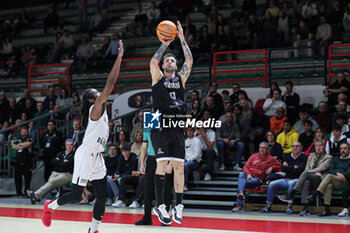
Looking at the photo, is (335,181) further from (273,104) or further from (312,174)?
(273,104)

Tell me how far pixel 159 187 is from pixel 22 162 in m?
6.76

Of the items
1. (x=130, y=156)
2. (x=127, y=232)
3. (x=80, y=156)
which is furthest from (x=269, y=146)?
(x=80, y=156)

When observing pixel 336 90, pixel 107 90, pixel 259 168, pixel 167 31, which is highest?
pixel 167 31

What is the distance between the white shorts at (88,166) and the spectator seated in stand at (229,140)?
6.05 meters

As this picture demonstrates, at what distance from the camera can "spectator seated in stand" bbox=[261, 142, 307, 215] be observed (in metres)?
10.6

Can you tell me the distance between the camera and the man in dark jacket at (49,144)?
44.3 ft

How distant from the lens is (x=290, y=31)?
54.2 ft

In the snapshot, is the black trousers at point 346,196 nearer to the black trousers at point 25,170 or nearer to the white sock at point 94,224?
the white sock at point 94,224

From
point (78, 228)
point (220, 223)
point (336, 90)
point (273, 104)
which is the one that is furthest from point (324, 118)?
point (78, 228)

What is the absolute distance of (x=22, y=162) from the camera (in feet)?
45.0

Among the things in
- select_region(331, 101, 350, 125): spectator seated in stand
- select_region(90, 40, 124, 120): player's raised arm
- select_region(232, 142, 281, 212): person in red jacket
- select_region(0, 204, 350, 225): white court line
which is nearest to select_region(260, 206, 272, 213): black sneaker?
select_region(0, 204, 350, 225): white court line

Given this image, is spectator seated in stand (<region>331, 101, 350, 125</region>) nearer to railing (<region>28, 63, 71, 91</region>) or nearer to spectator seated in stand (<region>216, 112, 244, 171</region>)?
spectator seated in stand (<region>216, 112, 244, 171</region>)

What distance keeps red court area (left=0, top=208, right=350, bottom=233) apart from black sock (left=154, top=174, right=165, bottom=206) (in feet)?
2.43

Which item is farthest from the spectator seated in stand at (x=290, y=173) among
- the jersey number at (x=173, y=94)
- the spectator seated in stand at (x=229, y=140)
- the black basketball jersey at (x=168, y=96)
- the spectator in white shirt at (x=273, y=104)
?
the jersey number at (x=173, y=94)
